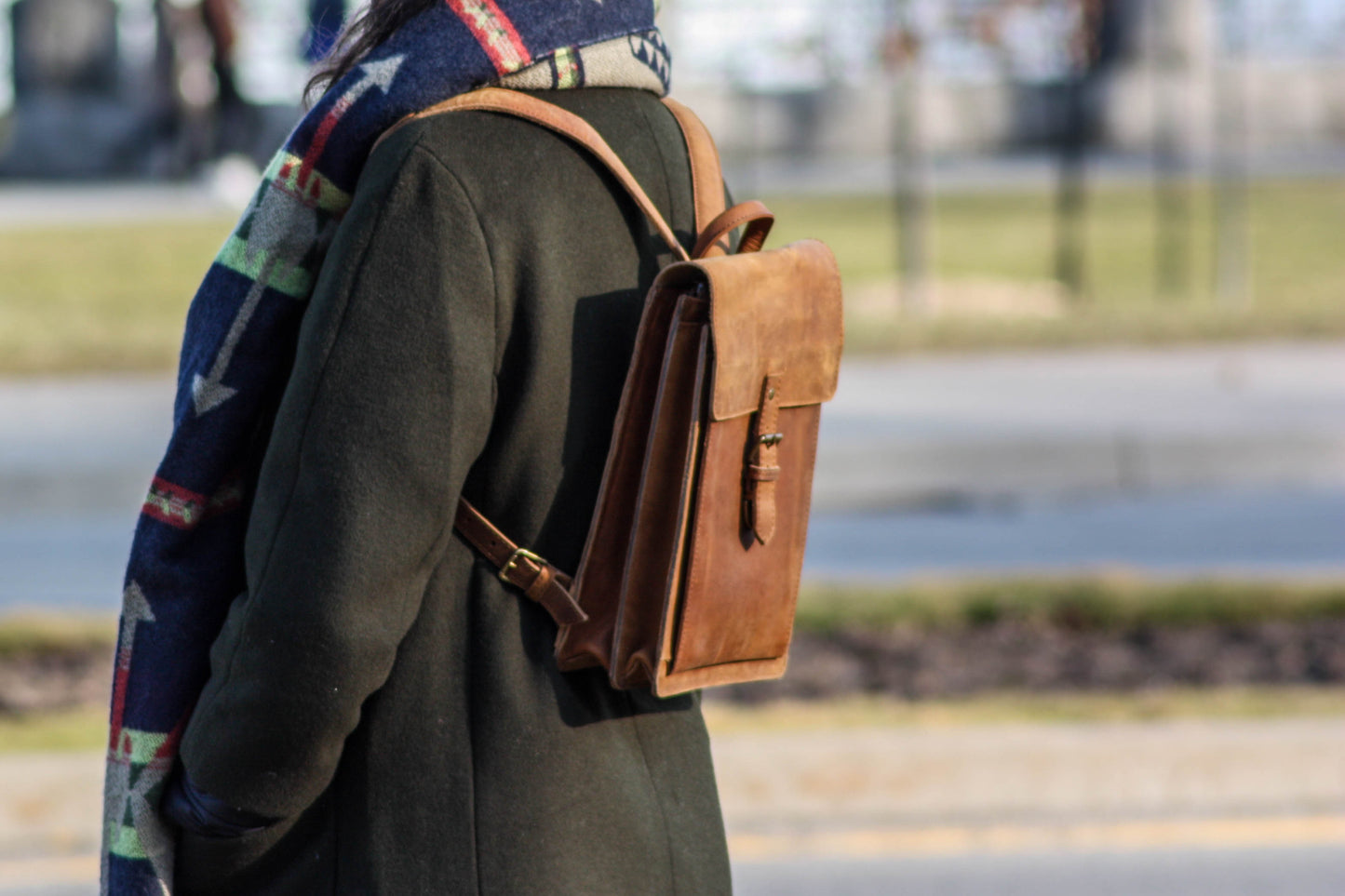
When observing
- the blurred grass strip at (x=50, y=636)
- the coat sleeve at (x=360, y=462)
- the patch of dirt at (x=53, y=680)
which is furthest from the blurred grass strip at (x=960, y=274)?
the coat sleeve at (x=360, y=462)

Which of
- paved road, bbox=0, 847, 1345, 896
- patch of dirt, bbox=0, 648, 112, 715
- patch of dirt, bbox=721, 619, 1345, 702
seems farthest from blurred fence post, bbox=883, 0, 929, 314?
paved road, bbox=0, 847, 1345, 896

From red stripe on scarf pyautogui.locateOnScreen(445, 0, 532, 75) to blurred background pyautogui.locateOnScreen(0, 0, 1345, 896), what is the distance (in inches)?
12.1

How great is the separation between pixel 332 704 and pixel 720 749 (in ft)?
9.03

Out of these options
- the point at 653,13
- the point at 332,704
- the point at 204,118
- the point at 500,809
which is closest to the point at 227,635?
the point at 332,704

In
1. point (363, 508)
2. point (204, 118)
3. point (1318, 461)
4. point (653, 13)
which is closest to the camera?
point (363, 508)

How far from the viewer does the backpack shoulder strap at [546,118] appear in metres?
1.65

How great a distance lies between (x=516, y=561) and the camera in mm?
1694

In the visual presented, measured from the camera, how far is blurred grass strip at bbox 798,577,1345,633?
545cm

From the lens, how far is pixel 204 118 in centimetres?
2009

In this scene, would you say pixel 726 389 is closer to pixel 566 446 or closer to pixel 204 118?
pixel 566 446

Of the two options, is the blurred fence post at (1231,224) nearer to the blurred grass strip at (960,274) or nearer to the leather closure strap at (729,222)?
the blurred grass strip at (960,274)

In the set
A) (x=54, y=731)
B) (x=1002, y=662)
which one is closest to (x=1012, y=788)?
(x=1002, y=662)

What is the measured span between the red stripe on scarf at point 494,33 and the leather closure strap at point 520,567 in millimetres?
442

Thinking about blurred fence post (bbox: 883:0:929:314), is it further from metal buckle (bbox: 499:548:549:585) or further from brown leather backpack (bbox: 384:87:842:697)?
metal buckle (bbox: 499:548:549:585)
